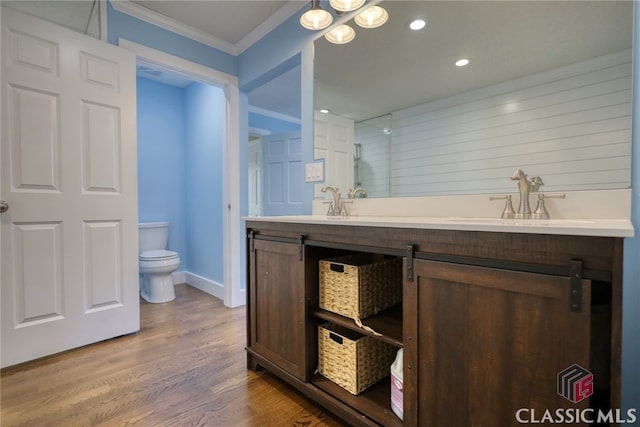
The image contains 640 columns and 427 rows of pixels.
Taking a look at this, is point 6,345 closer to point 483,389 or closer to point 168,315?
point 168,315

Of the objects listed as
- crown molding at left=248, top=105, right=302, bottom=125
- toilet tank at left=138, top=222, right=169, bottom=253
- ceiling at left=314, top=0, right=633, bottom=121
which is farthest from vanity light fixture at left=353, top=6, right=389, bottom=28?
toilet tank at left=138, top=222, right=169, bottom=253

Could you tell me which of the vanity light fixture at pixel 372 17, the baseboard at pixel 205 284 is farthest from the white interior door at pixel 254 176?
the vanity light fixture at pixel 372 17

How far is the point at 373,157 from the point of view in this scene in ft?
5.81

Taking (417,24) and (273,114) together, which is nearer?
(417,24)

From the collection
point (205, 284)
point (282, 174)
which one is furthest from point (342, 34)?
point (205, 284)

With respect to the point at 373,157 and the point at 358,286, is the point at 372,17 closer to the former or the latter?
the point at 373,157

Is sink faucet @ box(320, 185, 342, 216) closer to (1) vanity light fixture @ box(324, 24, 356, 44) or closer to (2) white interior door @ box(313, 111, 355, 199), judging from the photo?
(2) white interior door @ box(313, 111, 355, 199)

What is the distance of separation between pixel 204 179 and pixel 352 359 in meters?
2.65

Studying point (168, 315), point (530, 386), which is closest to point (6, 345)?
point (168, 315)

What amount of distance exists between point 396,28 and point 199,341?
2283mm

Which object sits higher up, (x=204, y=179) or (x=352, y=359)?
(x=204, y=179)

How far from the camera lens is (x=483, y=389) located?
823 mm

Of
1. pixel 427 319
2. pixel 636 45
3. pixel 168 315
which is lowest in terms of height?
pixel 168 315

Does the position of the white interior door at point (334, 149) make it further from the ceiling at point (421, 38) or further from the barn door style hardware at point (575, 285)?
the barn door style hardware at point (575, 285)
